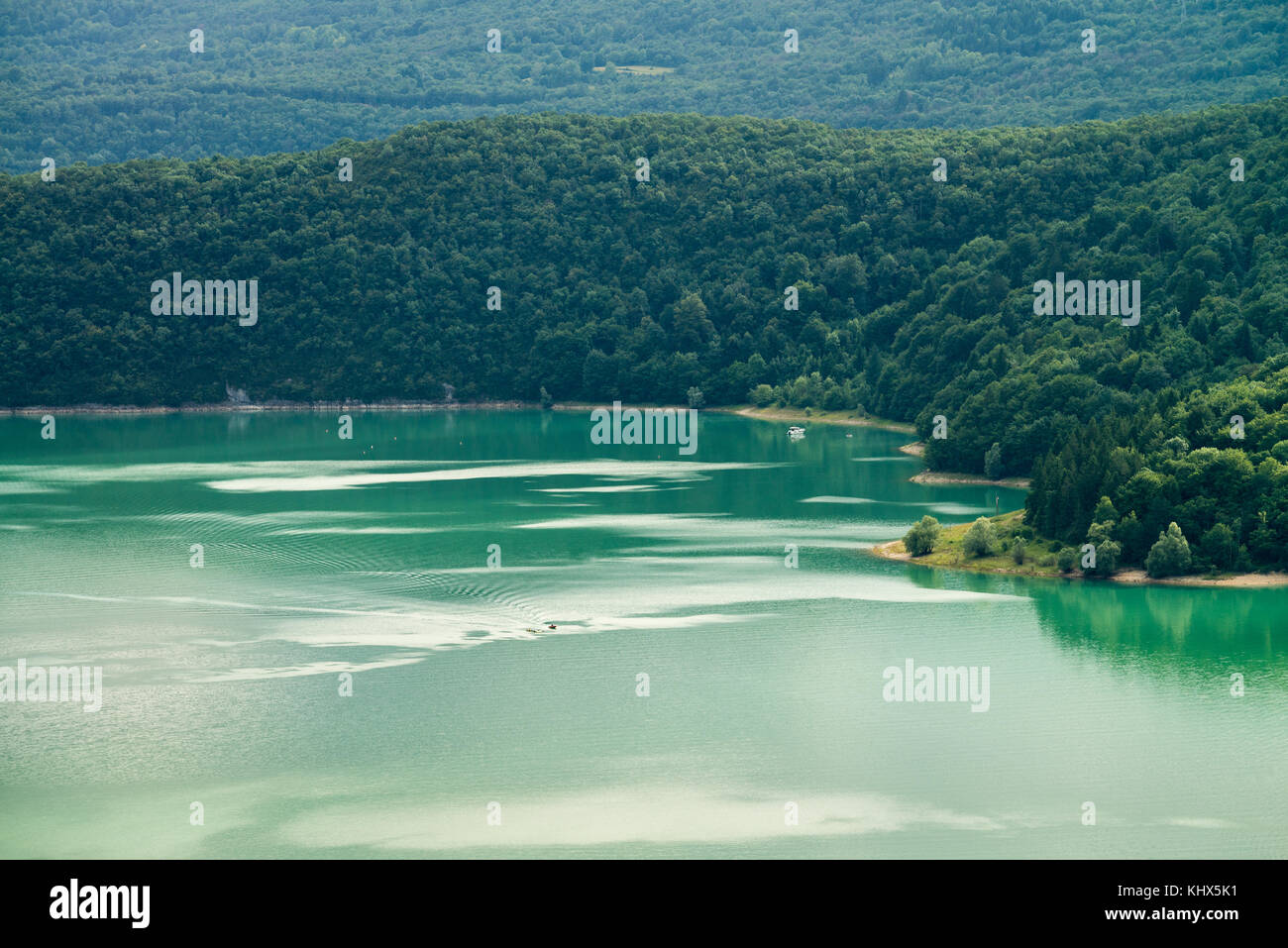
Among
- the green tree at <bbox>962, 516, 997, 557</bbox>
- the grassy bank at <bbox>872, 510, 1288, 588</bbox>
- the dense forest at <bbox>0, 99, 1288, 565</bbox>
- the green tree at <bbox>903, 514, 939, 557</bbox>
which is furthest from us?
the dense forest at <bbox>0, 99, 1288, 565</bbox>

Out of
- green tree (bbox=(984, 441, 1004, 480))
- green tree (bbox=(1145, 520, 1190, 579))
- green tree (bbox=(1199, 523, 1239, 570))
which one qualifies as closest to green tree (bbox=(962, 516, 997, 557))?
green tree (bbox=(1145, 520, 1190, 579))

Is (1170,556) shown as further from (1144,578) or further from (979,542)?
(979,542)

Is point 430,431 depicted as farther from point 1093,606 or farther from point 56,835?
point 56,835

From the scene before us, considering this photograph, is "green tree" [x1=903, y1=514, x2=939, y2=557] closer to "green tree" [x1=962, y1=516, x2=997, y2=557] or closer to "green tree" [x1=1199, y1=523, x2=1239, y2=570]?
"green tree" [x1=962, y1=516, x2=997, y2=557]

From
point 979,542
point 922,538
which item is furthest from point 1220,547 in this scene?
point 922,538

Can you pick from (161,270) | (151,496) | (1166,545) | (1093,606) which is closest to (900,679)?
(1093,606)

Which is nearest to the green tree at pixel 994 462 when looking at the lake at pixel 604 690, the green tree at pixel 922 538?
the lake at pixel 604 690

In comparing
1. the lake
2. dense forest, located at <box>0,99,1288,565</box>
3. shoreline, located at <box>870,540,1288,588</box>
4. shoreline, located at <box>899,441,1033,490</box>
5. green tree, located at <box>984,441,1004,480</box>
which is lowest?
the lake
